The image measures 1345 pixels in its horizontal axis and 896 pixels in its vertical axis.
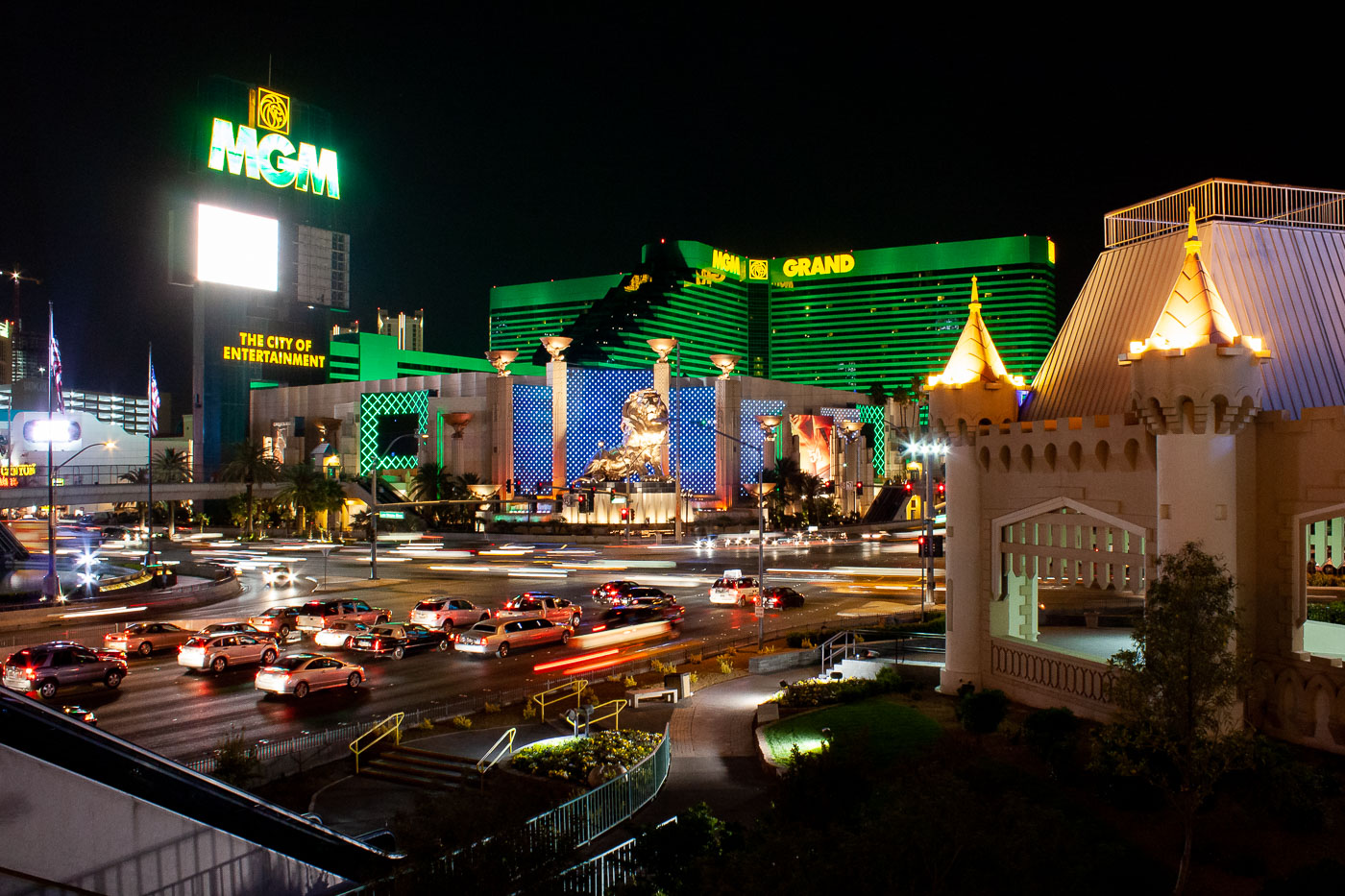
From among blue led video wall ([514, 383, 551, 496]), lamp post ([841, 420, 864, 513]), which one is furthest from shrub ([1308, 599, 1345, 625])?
blue led video wall ([514, 383, 551, 496])

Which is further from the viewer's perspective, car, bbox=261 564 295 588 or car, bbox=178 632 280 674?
car, bbox=261 564 295 588

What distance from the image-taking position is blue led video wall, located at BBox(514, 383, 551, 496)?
99.0 m

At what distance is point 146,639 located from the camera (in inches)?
1312

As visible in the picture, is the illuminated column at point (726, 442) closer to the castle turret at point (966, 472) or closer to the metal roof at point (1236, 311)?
the castle turret at point (966, 472)

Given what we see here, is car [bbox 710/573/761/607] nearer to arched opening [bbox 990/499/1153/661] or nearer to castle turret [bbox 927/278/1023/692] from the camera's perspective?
arched opening [bbox 990/499/1153/661]

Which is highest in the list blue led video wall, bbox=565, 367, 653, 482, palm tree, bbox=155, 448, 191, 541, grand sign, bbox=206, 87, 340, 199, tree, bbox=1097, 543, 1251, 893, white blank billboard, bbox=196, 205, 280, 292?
grand sign, bbox=206, 87, 340, 199

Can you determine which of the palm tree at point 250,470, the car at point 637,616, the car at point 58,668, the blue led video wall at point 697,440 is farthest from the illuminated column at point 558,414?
the car at point 58,668

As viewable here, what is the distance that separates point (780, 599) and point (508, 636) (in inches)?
535

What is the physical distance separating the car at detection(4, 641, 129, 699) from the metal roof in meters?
24.8

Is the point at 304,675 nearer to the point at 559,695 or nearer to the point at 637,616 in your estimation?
the point at 559,695

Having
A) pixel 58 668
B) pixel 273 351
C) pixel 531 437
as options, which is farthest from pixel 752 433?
pixel 58 668

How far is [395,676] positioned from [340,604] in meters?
9.26

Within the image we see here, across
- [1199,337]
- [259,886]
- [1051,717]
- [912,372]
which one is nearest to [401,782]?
[259,886]

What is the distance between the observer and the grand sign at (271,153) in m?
132
